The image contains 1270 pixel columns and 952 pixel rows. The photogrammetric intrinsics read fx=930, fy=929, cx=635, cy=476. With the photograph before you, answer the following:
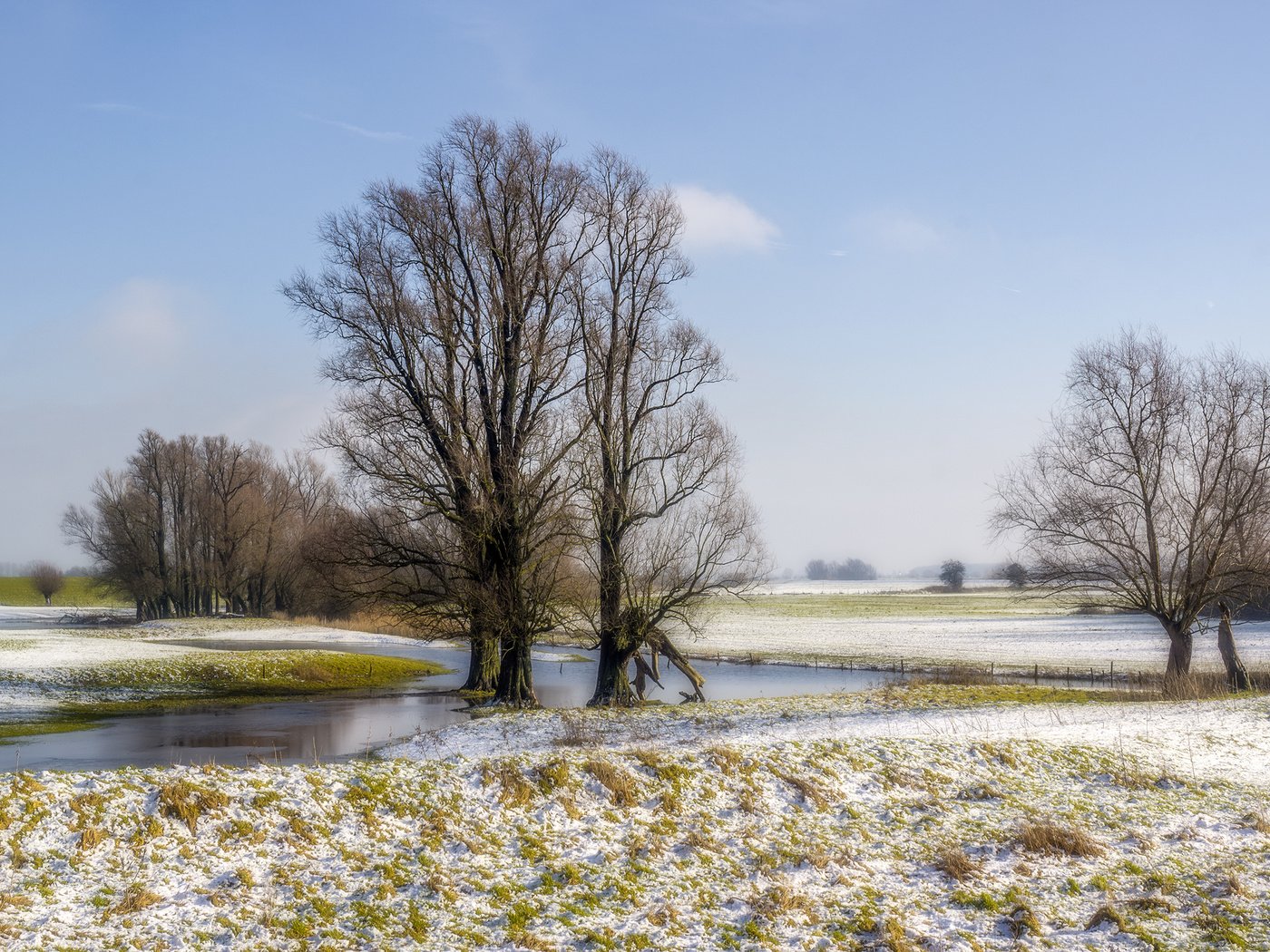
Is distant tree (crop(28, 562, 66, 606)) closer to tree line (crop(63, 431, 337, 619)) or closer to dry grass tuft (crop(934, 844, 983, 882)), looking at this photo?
tree line (crop(63, 431, 337, 619))

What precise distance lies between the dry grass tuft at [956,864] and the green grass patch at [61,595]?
110 meters

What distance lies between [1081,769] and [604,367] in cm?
1548

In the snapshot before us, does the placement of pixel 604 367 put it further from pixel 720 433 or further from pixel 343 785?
pixel 343 785

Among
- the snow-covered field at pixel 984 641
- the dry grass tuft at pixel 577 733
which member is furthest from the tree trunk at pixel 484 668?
the snow-covered field at pixel 984 641

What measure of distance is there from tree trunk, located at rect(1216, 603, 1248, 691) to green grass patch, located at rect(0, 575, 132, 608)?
104586 millimetres

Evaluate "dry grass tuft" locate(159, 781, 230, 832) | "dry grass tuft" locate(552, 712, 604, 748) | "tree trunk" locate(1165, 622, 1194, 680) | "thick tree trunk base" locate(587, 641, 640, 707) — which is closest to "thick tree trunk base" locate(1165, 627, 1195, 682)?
"tree trunk" locate(1165, 622, 1194, 680)

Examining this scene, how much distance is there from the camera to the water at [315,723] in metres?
Result: 18.9

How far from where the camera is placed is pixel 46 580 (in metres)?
114

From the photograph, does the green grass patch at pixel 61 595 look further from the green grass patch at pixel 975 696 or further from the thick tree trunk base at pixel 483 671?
the green grass patch at pixel 975 696

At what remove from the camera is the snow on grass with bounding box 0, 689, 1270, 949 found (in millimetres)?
7691

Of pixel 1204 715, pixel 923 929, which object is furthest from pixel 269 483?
pixel 923 929

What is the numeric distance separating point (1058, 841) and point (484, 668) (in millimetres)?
22242

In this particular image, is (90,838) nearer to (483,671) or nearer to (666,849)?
(666,849)

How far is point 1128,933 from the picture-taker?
8195mm
